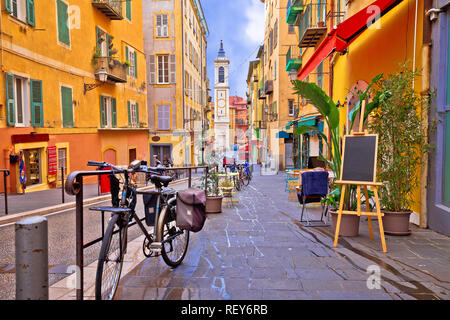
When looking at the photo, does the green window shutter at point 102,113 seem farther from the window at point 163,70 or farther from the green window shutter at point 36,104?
the window at point 163,70

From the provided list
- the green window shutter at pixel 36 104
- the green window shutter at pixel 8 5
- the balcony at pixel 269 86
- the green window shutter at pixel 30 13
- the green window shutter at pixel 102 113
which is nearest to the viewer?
the green window shutter at pixel 8 5

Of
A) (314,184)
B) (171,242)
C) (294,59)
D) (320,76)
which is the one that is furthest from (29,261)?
(294,59)

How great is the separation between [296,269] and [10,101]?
38.1 ft

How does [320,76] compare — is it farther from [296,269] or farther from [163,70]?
[163,70]

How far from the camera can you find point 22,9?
12609mm

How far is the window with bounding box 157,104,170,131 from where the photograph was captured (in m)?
29.0

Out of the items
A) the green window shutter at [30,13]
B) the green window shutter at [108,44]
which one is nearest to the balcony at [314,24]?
the green window shutter at [108,44]

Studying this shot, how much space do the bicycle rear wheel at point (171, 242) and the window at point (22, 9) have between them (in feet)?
37.3

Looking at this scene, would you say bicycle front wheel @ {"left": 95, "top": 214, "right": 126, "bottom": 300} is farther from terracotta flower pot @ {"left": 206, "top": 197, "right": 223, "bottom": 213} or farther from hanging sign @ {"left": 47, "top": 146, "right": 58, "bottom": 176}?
hanging sign @ {"left": 47, "top": 146, "right": 58, "bottom": 176}

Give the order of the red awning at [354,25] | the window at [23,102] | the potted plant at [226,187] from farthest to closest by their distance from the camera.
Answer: the window at [23,102]
the potted plant at [226,187]
the red awning at [354,25]

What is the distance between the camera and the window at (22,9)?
1185 cm

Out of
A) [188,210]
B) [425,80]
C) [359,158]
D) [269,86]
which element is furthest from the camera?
[269,86]

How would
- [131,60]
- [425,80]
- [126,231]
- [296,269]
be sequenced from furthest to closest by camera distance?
1. [131,60]
2. [425,80]
3. [296,269]
4. [126,231]

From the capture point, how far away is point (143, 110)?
1015 inches
